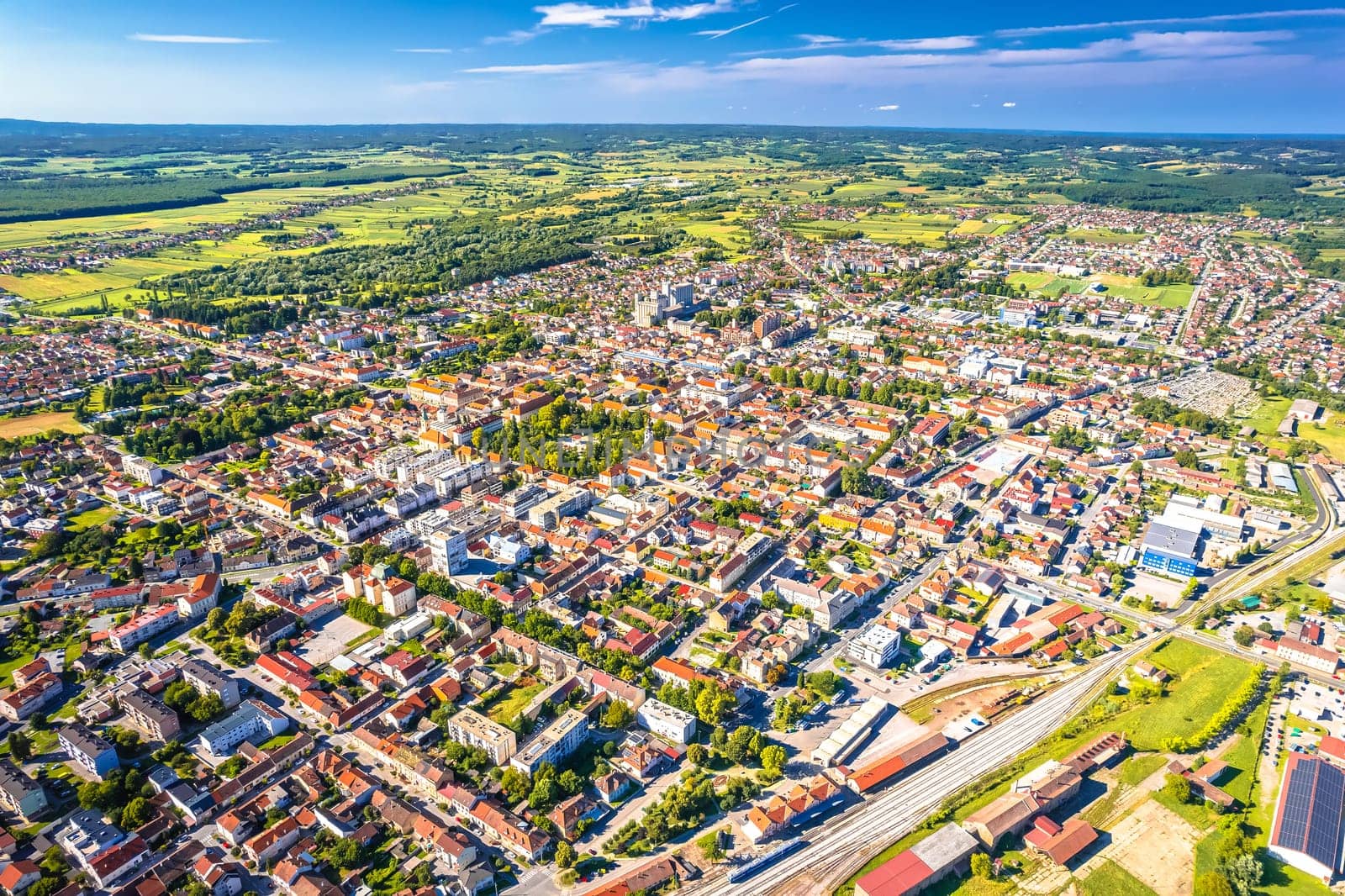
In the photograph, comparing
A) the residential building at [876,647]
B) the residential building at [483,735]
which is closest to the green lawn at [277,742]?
the residential building at [483,735]

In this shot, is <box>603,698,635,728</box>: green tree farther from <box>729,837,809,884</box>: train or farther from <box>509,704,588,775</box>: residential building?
<box>729,837,809,884</box>: train

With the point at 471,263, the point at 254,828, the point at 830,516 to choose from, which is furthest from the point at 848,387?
the point at 471,263

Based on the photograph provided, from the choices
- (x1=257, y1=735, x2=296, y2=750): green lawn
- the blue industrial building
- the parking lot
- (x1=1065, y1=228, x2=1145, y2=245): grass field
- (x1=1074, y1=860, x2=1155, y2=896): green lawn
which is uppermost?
(x1=1065, y1=228, x2=1145, y2=245): grass field

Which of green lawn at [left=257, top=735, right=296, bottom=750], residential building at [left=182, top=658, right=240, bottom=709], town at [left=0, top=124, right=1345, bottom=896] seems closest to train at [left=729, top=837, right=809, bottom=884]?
town at [left=0, top=124, right=1345, bottom=896]

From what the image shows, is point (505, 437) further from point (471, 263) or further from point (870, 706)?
point (471, 263)

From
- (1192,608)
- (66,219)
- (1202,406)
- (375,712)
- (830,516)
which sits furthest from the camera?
(66,219)

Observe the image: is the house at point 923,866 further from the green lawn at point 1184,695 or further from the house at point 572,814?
the green lawn at point 1184,695
